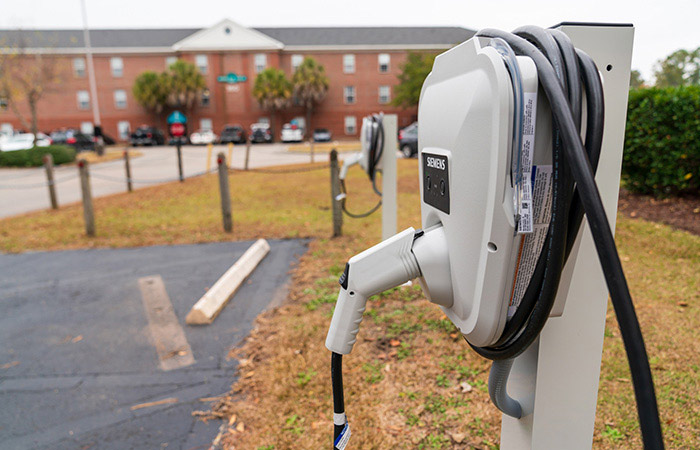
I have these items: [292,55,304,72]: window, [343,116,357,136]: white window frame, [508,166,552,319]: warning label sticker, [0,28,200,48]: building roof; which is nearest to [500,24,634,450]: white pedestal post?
[508,166,552,319]: warning label sticker

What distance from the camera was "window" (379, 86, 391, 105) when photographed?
136 feet

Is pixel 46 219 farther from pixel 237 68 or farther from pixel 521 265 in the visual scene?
pixel 237 68

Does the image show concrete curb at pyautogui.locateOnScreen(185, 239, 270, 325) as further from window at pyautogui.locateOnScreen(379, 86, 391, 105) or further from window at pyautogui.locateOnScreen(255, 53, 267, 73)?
window at pyautogui.locateOnScreen(379, 86, 391, 105)

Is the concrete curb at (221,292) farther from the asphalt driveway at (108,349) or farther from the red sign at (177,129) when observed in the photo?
the red sign at (177,129)

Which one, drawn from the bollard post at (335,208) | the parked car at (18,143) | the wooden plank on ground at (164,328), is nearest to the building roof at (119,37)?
the parked car at (18,143)

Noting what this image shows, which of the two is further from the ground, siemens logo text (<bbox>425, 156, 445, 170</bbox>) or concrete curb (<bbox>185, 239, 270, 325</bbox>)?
siemens logo text (<bbox>425, 156, 445, 170</bbox>)

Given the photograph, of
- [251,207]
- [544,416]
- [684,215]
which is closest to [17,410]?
[544,416]

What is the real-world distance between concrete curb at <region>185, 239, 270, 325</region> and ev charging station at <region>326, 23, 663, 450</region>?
2844 millimetres

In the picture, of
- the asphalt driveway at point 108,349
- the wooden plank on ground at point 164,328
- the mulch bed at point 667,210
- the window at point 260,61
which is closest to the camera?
the asphalt driveway at point 108,349

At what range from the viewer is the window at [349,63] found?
134ft

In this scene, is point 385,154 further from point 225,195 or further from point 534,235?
point 534,235

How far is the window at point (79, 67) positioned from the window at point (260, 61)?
552 inches

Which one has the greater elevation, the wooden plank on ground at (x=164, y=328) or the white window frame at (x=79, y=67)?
the white window frame at (x=79, y=67)

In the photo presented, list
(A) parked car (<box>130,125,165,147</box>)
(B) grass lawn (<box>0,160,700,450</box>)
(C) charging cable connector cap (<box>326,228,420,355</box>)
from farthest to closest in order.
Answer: (A) parked car (<box>130,125,165,147</box>), (B) grass lawn (<box>0,160,700,450</box>), (C) charging cable connector cap (<box>326,228,420,355</box>)
